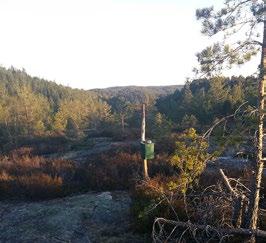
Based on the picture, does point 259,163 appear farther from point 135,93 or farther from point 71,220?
point 135,93

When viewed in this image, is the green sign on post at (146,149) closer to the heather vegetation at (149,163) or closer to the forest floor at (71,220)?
the heather vegetation at (149,163)

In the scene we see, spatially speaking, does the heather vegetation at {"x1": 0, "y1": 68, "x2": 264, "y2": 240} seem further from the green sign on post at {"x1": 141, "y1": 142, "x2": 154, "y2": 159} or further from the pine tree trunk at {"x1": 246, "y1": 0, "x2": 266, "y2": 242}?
the green sign on post at {"x1": 141, "y1": 142, "x2": 154, "y2": 159}

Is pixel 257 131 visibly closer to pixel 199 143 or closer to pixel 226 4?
pixel 199 143

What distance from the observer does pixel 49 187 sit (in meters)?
12.8

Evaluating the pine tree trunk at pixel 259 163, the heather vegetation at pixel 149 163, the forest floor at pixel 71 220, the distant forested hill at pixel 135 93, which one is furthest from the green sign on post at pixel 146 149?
the distant forested hill at pixel 135 93

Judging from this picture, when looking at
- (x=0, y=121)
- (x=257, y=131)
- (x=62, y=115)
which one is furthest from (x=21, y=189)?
(x=62, y=115)

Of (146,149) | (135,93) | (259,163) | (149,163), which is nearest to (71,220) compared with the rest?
(146,149)

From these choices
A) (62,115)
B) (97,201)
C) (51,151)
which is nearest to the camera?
(97,201)

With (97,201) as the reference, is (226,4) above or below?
above

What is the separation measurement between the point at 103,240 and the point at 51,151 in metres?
15.1

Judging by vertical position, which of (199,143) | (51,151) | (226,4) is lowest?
(51,151)

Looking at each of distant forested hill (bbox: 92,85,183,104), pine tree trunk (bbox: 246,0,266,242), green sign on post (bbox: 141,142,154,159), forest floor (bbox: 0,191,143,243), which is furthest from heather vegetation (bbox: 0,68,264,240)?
distant forested hill (bbox: 92,85,183,104)

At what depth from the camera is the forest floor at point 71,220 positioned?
9.23 metres

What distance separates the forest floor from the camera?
923 cm
